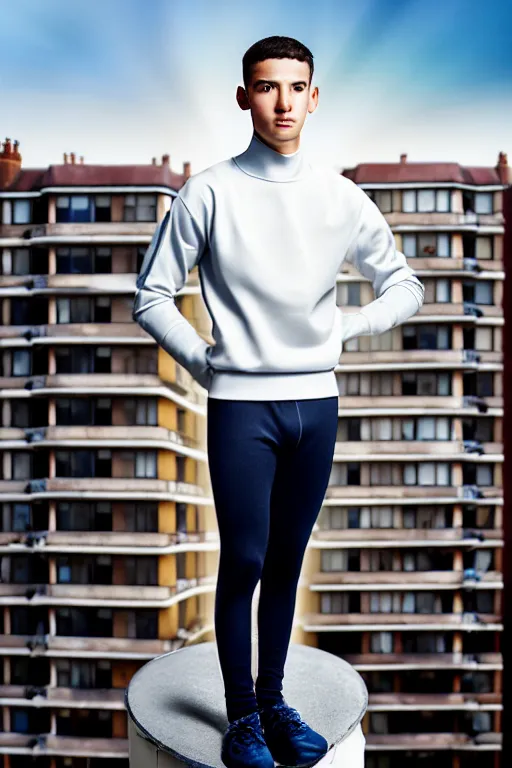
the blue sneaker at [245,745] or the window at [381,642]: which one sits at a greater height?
the blue sneaker at [245,745]

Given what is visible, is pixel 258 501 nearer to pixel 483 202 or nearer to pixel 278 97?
pixel 278 97

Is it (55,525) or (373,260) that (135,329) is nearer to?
(55,525)

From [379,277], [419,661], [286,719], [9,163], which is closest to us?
[286,719]

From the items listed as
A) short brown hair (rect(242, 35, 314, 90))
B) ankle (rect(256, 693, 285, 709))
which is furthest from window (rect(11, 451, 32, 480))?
short brown hair (rect(242, 35, 314, 90))

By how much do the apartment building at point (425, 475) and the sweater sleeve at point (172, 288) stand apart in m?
2.21

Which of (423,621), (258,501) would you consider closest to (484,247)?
(423,621)

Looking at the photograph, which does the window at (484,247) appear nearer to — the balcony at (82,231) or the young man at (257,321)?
the balcony at (82,231)

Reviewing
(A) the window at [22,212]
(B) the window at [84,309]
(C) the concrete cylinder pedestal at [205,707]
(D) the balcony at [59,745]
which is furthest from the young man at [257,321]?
(D) the balcony at [59,745]

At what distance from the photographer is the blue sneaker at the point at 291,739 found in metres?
1.69

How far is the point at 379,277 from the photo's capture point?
1911 mm

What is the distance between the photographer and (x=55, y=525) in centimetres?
406

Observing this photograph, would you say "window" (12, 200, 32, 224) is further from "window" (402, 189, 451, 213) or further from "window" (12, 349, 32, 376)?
"window" (402, 189, 451, 213)

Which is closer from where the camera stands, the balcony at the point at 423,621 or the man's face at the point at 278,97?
the man's face at the point at 278,97

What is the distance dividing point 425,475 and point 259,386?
2594 millimetres
